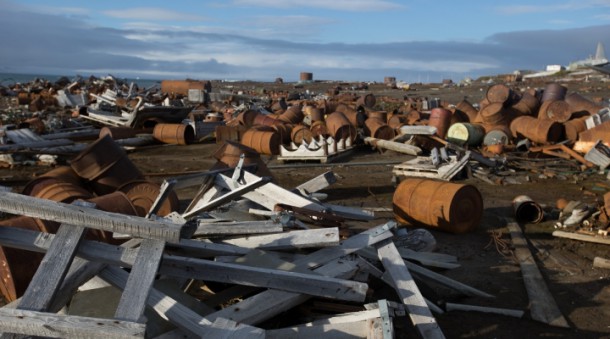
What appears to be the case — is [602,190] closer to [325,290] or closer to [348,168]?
[348,168]

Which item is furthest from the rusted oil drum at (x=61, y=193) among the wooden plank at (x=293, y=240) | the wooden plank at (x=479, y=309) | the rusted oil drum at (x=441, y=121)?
the rusted oil drum at (x=441, y=121)

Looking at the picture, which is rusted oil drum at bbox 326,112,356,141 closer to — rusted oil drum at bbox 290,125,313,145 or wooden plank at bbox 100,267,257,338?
rusted oil drum at bbox 290,125,313,145

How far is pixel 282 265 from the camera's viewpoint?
4203 millimetres

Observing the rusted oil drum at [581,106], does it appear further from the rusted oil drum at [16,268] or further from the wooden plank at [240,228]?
the rusted oil drum at [16,268]

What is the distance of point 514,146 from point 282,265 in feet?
33.0

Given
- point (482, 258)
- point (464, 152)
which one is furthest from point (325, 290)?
point (464, 152)

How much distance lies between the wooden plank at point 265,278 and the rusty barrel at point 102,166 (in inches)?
171

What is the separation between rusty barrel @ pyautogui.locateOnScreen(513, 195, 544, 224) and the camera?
25.1 ft

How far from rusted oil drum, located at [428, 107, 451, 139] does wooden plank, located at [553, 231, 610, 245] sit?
297 inches

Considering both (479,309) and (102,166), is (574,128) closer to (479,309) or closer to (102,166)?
(479,309)

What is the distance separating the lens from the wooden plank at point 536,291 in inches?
180

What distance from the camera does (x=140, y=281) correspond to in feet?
9.68

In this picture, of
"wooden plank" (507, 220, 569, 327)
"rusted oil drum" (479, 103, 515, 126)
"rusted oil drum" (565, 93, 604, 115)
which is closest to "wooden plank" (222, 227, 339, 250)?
"wooden plank" (507, 220, 569, 327)

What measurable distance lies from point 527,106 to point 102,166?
1168cm
